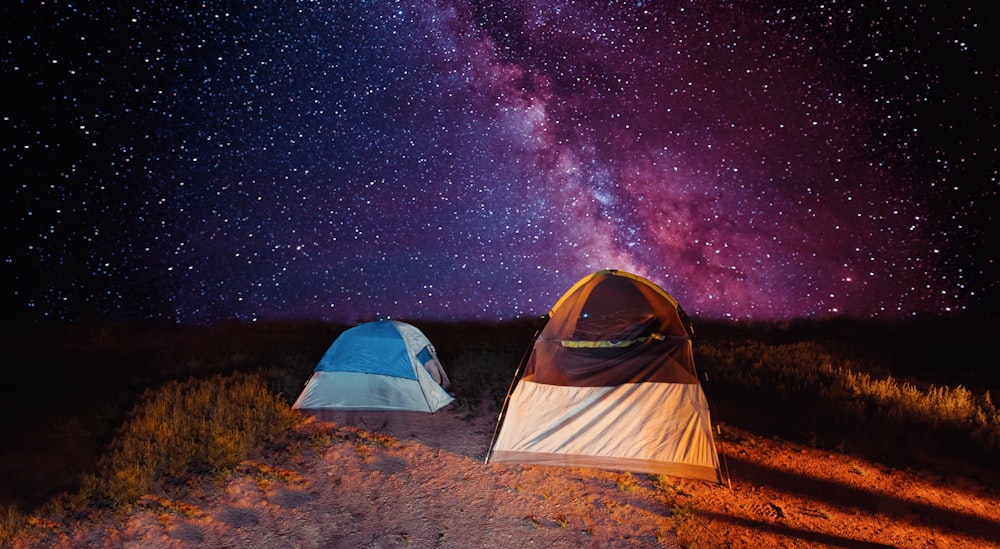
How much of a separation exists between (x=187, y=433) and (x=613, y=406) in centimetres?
662

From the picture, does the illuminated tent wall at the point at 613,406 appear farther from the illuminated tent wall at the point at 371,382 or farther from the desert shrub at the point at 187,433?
the desert shrub at the point at 187,433

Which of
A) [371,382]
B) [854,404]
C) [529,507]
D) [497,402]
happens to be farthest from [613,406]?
[854,404]

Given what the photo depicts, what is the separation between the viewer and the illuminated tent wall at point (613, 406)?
Answer: 6.87 metres

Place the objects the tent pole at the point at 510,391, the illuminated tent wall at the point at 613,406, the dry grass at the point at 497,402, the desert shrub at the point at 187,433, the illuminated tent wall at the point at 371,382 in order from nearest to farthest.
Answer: the desert shrub at the point at 187,433, the illuminated tent wall at the point at 613,406, the dry grass at the point at 497,402, the tent pole at the point at 510,391, the illuminated tent wall at the point at 371,382

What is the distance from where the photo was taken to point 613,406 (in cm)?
717

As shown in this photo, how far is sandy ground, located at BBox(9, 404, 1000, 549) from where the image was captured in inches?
212

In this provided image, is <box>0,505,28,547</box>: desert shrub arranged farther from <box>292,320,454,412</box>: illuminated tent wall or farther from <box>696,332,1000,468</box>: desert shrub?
<box>696,332,1000,468</box>: desert shrub

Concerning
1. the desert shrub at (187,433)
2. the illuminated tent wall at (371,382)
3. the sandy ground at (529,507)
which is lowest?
the sandy ground at (529,507)

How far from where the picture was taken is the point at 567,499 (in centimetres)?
625

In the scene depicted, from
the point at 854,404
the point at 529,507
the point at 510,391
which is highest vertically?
the point at 510,391

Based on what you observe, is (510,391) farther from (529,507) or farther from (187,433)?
(187,433)

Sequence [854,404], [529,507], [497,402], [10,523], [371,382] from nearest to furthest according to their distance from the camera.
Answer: [10,523] → [529,507] → [854,404] → [371,382] → [497,402]

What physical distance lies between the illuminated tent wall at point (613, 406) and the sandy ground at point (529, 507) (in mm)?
243

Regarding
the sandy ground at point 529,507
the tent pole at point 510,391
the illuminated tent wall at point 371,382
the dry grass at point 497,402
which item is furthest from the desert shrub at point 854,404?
the illuminated tent wall at point 371,382
